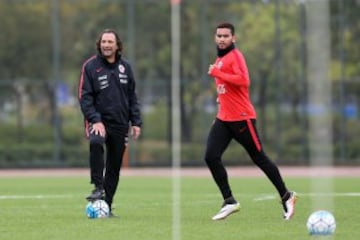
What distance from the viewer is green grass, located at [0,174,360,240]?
35.3 ft

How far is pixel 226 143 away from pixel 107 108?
150cm

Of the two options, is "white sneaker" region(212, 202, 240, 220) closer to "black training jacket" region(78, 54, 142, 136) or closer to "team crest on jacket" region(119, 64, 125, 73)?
"black training jacket" region(78, 54, 142, 136)

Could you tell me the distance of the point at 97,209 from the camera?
12.6 meters

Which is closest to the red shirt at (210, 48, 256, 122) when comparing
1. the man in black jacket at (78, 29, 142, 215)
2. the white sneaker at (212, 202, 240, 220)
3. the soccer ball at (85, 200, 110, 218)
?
the white sneaker at (212, 202, 240, 220)

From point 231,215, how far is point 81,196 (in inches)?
189

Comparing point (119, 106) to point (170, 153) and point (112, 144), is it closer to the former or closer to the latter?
point (112, 144)

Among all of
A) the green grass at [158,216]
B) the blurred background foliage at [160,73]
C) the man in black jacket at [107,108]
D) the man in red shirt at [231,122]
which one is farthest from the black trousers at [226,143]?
the blurred background foliage at [160,73]

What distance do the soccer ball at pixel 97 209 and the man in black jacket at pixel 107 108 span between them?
0.24ft

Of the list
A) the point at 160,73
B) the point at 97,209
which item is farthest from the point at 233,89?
the point at 160,73

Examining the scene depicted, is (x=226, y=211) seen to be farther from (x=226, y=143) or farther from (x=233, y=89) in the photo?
(x=233, y=89)

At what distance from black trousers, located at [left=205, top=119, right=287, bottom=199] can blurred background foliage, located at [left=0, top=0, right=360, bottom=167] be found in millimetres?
20090

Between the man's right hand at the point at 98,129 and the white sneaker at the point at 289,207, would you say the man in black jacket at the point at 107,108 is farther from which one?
the white sneaker at the point at 289,207

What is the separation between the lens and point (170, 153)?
33.0 meters

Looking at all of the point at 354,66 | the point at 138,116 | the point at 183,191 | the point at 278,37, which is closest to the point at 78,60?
the point at 278,37
